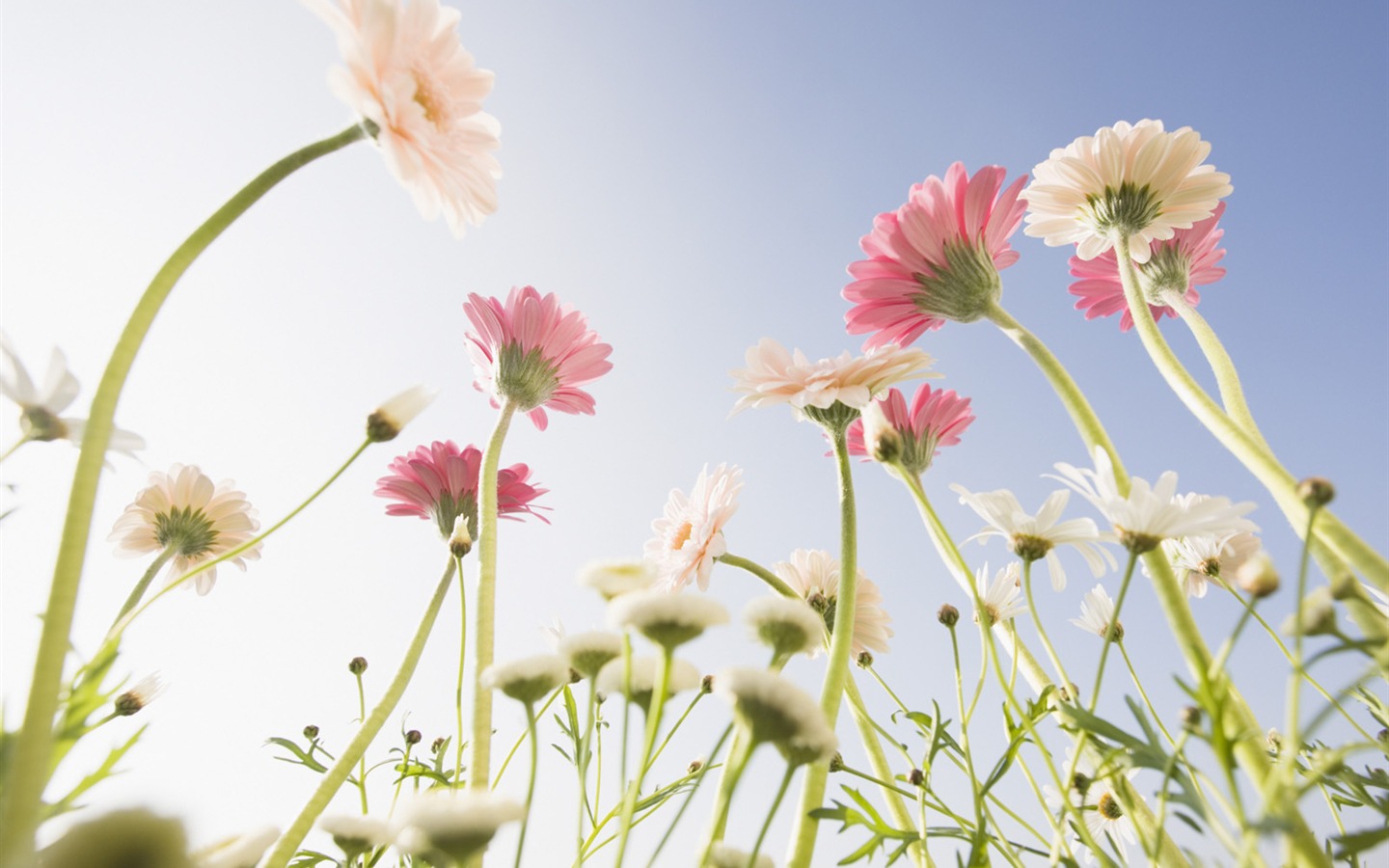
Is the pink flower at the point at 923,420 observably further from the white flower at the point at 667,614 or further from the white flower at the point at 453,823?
the white flower at the point at 453,823

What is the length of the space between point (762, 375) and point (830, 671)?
0.35 meters

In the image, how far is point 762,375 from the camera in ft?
2.77

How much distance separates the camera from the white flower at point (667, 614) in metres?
0.45

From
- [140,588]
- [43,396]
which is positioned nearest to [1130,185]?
[43,396]

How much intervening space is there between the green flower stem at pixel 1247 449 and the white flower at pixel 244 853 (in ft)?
2.51

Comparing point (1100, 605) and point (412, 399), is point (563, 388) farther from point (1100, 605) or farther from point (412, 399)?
point (1100, 605)

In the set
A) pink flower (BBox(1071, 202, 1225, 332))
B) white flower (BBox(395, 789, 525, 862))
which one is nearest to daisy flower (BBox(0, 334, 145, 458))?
white flower (BBox(395, 789, 525, 862))

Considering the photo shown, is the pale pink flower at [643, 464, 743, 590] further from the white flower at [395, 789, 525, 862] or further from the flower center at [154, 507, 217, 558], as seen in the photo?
the flower center at [154, 507, 217, 558]

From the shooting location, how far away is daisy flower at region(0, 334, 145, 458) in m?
0.60

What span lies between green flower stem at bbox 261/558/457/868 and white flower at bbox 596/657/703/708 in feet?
0.89

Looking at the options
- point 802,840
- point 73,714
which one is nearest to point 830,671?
point 802,840

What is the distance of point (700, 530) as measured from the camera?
995mm

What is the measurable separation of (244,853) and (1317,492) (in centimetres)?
66

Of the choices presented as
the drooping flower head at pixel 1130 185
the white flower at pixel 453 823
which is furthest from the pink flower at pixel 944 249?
the white flower at pixel 453 823
